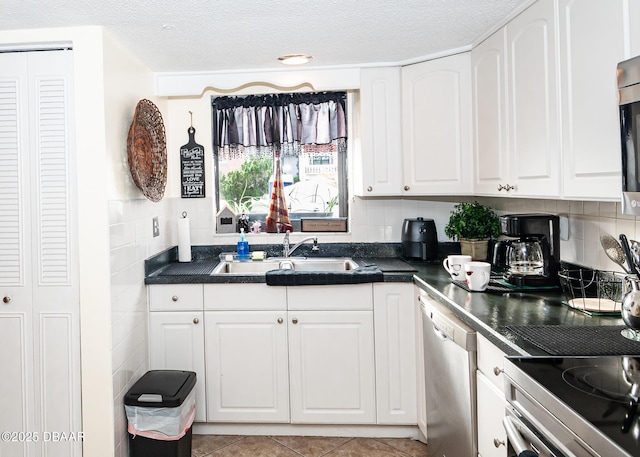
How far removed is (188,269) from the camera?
9.86 ft

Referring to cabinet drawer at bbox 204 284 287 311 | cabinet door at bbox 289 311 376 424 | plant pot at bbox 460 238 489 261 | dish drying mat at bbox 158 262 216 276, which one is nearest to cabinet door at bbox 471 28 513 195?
plant pot at bbox 460 238 489 261

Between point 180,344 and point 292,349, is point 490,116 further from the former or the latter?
point 180,344

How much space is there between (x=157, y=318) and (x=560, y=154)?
2.16 metres

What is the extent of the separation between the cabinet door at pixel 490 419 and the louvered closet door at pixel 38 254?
1788 millimetres

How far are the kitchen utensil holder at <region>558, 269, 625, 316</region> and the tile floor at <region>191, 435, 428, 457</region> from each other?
1.17 meters

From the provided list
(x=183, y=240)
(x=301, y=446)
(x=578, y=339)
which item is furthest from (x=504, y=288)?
(x=183, y=240)

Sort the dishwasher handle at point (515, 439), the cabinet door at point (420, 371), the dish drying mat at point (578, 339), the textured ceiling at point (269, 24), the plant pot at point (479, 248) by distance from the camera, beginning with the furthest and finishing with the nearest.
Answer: the plant pot at point (479, 248), the cabinet door at point (420, 371), the textured ceiling at point (269, 24), the dish drying mat at point (578, 339), the dishwasher handle at point (515, 439)

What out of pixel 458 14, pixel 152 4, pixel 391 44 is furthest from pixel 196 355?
pixel 458 14

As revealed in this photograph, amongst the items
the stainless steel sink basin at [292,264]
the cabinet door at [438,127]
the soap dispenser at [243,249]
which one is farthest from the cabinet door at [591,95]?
the soap dispenser at [243,249]

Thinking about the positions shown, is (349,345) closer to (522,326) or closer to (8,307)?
(522,326)

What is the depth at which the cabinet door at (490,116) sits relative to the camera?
93.4 inches

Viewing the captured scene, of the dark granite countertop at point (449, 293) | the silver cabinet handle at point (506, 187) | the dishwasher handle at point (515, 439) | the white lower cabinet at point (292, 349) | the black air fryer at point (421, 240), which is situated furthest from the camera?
the black air fryer at point (421, 240)

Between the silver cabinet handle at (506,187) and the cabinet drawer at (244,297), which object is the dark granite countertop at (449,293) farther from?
the silver cabinet handle at (506,187)

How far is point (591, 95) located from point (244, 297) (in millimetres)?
1905
